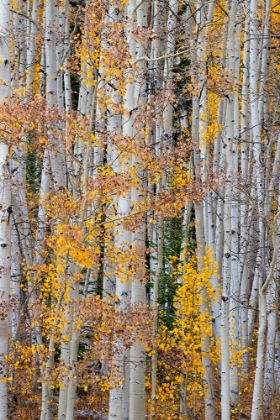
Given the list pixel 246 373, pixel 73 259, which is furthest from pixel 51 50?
pixel 246 373

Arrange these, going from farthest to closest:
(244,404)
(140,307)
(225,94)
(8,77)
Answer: (244,404), (225,94), (140,307), (8,77)

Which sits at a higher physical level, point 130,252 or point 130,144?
point 130,144

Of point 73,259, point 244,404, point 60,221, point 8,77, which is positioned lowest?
point 244,404

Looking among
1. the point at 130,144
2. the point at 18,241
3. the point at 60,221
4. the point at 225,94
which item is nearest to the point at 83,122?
the point at 130,144

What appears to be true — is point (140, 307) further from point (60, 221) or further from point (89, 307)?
point (60, 221)

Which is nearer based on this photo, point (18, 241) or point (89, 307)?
point (89, 307)

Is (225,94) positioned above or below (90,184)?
above

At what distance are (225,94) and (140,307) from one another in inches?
118

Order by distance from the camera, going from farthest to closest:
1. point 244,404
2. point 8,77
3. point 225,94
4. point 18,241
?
point 244,404, point 18,241, point 225,94, point 8,77

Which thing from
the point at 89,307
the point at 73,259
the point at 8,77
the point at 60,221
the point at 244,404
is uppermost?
the point at 8,77

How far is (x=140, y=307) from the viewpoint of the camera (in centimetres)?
793

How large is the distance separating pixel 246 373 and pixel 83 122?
6701 millimetres

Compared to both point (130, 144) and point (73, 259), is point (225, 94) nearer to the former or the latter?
point (130, 144)

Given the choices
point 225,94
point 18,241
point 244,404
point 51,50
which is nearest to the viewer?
point 225,94
